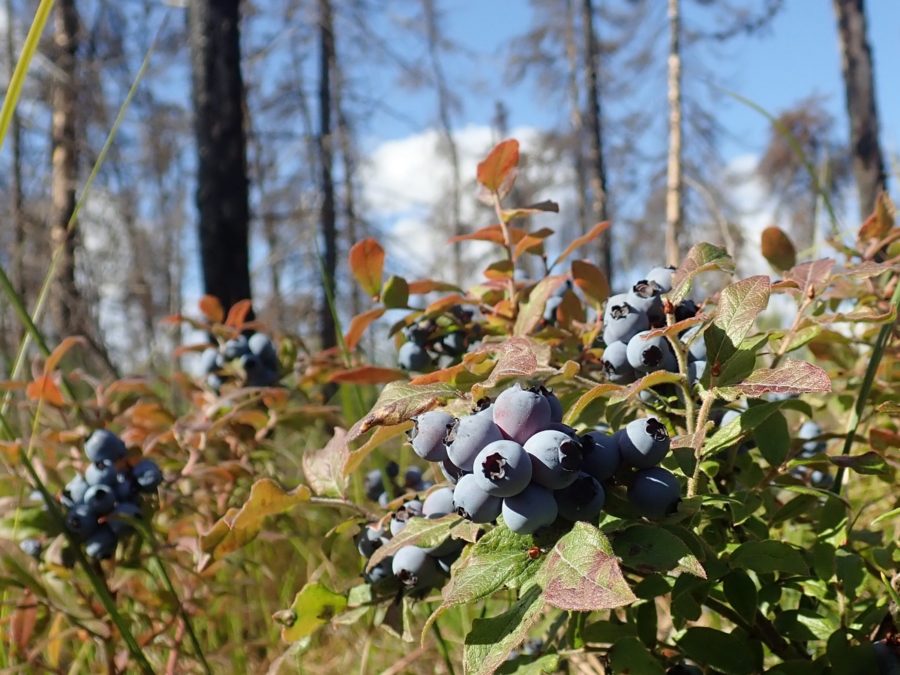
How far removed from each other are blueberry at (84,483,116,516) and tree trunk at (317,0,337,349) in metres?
6.99

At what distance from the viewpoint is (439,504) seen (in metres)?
0.73

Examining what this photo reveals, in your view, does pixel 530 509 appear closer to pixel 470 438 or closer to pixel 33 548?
pixel 470 438

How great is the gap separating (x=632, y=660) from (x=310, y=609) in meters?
0.35

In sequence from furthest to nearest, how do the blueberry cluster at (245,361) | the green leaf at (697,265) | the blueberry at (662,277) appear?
1. the blueberry cluster at (245,361)
2. the blueberry at (662,277)
3. the green leaf at (697,265)

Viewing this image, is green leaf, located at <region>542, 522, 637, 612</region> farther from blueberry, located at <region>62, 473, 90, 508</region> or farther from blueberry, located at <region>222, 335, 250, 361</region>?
blueberry, located at <region>222, 335, 250, 361</region>

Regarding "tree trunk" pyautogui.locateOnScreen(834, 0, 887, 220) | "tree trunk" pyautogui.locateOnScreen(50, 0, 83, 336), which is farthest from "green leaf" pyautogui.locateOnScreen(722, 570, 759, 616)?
"tree trunk" pyautogui.locateOnScreen(834, 0, 887, 220)

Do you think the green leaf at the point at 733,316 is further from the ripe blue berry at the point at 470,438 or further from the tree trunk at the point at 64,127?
the tree trunk at the point at 64,127

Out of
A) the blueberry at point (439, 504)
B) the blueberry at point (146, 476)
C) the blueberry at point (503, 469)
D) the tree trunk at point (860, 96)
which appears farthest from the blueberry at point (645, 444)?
the tree trunk at point (860, 96)

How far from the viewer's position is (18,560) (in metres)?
1.00

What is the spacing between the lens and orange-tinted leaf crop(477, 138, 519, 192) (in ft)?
3.17

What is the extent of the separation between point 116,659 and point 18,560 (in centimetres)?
26

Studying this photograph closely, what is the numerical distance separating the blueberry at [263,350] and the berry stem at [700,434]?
0.92 meters


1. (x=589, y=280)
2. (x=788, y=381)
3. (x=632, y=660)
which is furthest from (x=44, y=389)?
(x=788, y=381)

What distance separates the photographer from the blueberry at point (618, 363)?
741 millimetres
